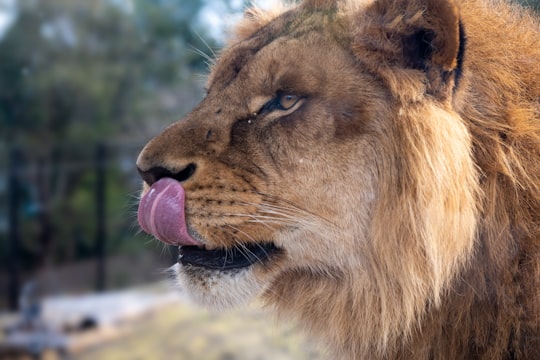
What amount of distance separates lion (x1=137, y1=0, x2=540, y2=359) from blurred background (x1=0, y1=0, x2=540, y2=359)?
3634 millimetres

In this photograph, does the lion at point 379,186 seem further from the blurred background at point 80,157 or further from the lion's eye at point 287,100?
the blurred background at point 80,157

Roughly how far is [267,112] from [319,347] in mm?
747

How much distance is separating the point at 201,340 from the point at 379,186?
307 centimetres

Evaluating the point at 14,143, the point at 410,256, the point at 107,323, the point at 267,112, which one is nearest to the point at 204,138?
the point at 267,112

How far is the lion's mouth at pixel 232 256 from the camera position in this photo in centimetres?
172

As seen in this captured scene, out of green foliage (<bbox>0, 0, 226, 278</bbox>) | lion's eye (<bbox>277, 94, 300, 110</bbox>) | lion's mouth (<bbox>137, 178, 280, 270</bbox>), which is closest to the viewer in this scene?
lion's mouth (<bbox>137, 178, 280, 270</bbox>)

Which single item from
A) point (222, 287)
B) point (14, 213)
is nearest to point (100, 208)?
point (14, 213)

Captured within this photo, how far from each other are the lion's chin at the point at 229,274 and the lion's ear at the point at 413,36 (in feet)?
2.00

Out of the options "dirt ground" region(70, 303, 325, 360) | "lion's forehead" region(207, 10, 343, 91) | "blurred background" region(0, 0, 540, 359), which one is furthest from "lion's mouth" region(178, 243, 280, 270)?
"blurred background" region(0, 0, 540, 359)

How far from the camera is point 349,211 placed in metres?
1.64

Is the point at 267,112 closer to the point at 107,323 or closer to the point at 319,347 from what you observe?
the point at 319,347

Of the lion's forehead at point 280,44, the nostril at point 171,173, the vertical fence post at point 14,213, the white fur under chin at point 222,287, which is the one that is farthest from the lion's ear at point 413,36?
the vertical fence post at point 14,213

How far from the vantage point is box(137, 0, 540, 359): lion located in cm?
156

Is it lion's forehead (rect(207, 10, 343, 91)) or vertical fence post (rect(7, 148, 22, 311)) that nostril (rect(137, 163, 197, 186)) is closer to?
lion's forehead (rect(207, 10, 343, 91))
